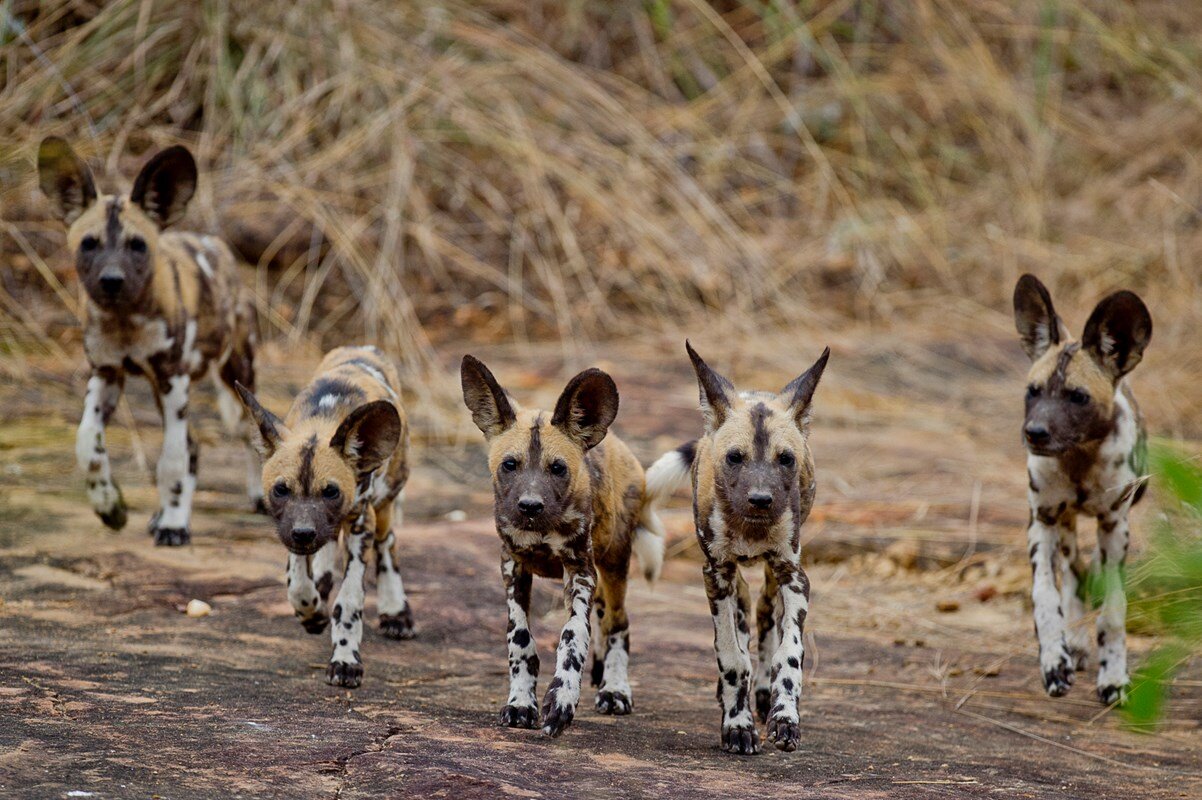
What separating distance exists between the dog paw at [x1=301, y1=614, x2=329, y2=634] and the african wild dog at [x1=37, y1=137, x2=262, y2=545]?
56.4 inches

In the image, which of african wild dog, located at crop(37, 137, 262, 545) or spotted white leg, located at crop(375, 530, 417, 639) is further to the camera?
african wild dog, located at crop(37, 137, 262, 545)

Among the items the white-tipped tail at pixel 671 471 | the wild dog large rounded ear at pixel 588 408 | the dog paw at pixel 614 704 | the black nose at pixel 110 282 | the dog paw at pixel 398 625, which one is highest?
the black nose at pixel 110 282

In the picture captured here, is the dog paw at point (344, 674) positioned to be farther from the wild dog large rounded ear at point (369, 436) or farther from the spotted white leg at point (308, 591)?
the wild dog large rounded ear at point (369, 436)

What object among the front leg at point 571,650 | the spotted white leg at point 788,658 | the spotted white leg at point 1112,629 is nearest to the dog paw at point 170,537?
the front leg at point 571,650

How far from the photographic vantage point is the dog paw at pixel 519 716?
450 centimetres

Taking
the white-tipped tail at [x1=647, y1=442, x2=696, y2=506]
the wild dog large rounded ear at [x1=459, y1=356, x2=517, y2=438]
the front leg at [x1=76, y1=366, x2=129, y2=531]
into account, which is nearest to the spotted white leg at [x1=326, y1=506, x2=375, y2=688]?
the wild dog large rounded ear at [x1=459, y1=356, x2=517, y2=438]

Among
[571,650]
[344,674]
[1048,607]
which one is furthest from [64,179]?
[1048,607]

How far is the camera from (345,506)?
4.94 meters

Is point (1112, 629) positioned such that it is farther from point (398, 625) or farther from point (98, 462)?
point (98, 462)

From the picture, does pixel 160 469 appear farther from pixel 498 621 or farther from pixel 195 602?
pixel 498 621

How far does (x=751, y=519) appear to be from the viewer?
4508 mm

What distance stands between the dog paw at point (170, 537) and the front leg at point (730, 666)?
8.96 ft

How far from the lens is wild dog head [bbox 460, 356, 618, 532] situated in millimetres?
4629

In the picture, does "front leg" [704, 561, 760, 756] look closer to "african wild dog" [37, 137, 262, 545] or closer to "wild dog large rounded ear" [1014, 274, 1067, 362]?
"wild dog large rounded ear" [1014, 274, 1067, 362]
